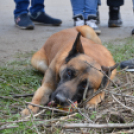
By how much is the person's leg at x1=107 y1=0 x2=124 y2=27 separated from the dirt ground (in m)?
0.20

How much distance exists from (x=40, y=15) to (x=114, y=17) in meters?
2.07

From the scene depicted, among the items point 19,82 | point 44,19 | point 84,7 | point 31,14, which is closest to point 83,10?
point 84,7

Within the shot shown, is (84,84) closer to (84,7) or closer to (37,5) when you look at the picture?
(84,7)

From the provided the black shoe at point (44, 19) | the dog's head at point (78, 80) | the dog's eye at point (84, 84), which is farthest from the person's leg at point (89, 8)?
the dog's eye at point (84, 84)

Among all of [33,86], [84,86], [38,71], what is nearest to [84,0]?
[38,71]

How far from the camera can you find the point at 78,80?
2.51 meters

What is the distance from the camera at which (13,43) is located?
5137 mm

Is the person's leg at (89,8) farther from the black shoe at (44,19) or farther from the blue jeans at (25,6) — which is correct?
the blue jeans at (25,6)

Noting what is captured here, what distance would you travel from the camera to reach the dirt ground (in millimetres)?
4864

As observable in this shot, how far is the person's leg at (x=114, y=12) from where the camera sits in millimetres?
6793

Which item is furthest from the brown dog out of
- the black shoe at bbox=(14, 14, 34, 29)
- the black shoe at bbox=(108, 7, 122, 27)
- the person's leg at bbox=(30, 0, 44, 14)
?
the black shoe at bbox=(108, 7, 122, 27)

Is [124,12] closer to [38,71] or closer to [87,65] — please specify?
[38,71]

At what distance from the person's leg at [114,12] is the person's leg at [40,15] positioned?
56.5 inches

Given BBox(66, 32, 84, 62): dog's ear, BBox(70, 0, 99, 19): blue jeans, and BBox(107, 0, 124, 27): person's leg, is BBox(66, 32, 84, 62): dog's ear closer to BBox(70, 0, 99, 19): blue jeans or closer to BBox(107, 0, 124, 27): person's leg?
BBox(70, 0, 99, 19): blue jeans
